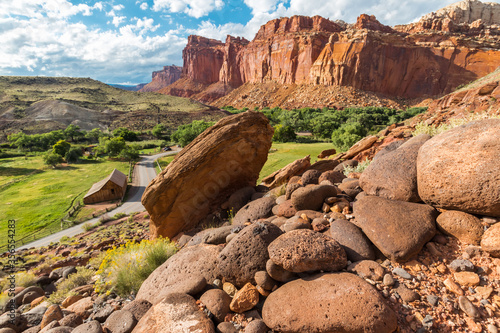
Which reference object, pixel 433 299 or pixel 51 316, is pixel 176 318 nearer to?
pixel 51 316

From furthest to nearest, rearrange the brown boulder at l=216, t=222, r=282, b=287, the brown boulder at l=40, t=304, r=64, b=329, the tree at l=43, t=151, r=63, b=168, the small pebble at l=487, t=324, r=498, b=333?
the tree at l=43, t=151, r=63, b=168
the brown boulder at l=40, t=304, r=64, b=329
the brown boulder at l=216, t=222, r=282, b=287
the small pebble at l=487, t=324, r=498, b=333

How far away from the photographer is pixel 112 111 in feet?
301

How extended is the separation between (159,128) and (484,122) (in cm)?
7570

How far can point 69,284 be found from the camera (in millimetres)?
6754

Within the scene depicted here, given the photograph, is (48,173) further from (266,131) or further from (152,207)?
(266,131)

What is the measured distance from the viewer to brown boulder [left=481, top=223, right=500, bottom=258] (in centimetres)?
325

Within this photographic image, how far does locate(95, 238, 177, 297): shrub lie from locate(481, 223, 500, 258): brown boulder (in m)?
6.70

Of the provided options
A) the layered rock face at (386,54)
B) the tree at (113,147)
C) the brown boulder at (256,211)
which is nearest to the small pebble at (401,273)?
the brown boulder at (256,211)

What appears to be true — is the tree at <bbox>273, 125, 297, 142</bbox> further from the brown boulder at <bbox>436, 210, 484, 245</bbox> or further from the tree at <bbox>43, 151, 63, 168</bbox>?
the brown boulder at <bbox>436, 210, 484, 245</bbox>

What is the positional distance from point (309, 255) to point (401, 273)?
138 cm

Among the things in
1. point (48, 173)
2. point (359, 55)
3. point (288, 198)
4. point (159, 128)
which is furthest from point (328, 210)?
point (359, 55)

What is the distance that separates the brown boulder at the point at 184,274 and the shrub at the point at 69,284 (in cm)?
267

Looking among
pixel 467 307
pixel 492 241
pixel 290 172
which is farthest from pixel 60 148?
pixel 492 241

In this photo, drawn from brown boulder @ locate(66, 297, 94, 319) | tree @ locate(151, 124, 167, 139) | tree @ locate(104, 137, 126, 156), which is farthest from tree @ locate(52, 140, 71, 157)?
brown boulder @ locate(66, 297, 94, 319)
